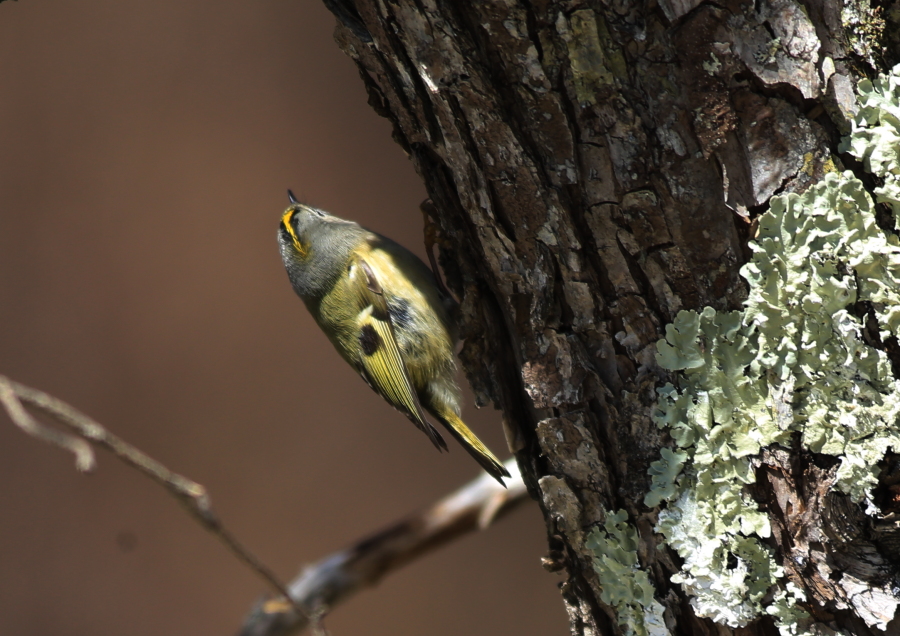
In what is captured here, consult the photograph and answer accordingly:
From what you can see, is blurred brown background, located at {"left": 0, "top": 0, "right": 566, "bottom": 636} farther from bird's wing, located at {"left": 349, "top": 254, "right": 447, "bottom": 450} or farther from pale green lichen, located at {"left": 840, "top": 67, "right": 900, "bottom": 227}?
pale green lichen, located at {"left": 840, "top": 67, "right": 900, "bottom": 227}

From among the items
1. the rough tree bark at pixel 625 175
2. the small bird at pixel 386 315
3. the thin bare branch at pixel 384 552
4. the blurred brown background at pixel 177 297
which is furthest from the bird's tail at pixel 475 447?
the blurred brown background at pixel 177 297

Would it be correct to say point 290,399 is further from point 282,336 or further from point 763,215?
point 763,215

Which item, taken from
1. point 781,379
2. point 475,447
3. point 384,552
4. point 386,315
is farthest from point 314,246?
point 781,379

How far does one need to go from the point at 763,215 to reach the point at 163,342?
2884 mm

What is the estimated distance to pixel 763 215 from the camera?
42.4 inches

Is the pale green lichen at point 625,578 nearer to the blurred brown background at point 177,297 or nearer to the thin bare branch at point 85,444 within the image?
the thin bare branch at point 85,444

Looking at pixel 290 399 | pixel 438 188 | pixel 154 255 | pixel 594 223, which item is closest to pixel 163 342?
pixel 154 255

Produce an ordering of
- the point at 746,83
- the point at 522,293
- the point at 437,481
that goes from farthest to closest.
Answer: the point at 437,481, the point at 522,293, the point at 746,83

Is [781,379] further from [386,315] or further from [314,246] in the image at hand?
[314,246]

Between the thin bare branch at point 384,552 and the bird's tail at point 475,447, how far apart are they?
0.92ft

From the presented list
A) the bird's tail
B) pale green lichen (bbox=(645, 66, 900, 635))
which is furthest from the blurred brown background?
pale green lichen (bbox=(645, 66, 900, 635))

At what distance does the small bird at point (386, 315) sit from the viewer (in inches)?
92.1

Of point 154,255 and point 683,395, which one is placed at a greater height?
point 154,255

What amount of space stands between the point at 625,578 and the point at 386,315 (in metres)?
1.28
